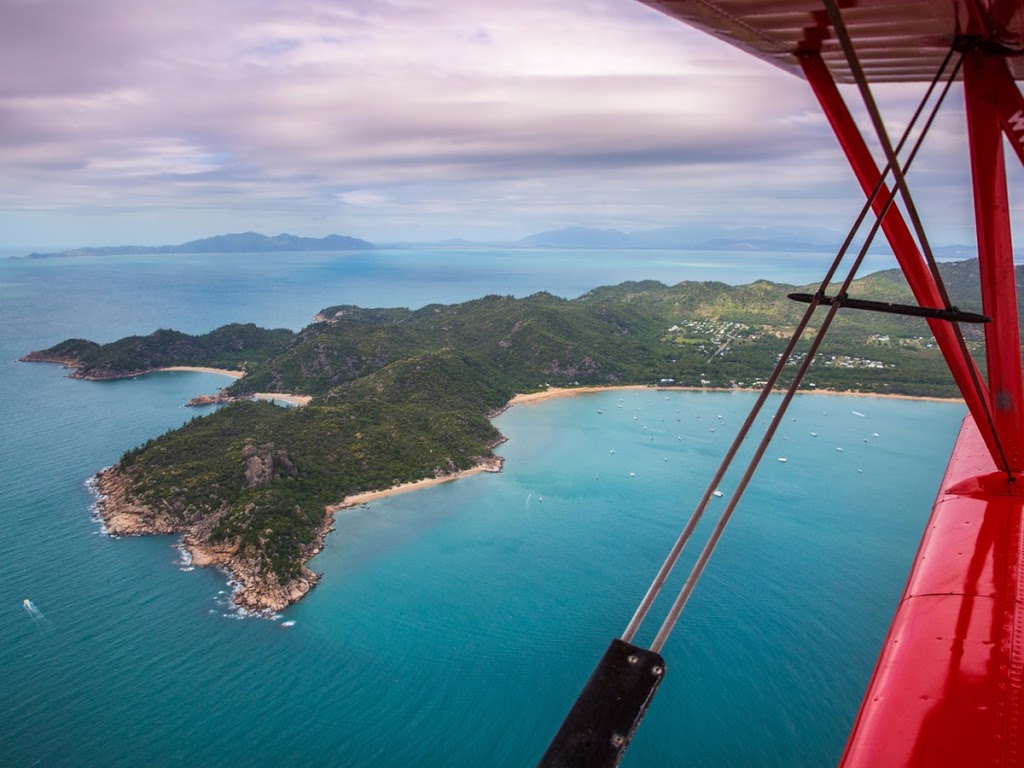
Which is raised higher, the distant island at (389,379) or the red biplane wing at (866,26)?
the red biplane wing at (866,26)

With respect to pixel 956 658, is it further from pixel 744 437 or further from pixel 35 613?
pixel 35 613

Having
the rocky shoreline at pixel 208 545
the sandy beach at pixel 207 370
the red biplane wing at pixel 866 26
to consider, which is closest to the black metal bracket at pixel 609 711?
the red biplane wing at pixel 866 26

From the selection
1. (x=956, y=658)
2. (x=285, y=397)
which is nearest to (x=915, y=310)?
(x=956, y=658)

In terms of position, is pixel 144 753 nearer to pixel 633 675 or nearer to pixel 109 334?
pixel 633 675

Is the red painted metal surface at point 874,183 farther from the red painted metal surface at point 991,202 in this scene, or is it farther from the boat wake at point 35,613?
the boat wake at point 35,613

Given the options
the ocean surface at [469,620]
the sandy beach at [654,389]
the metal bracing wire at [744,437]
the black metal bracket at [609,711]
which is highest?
the metal bracing wire at [744,437]

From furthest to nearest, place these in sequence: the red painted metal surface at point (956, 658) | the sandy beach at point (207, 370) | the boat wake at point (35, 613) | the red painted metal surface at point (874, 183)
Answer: the sandy beach at point (207, 370)
the boat wake at point (35, 613)
the red painted metal surface at point (874, 183)
the red painted metal surface at point (956, 658)

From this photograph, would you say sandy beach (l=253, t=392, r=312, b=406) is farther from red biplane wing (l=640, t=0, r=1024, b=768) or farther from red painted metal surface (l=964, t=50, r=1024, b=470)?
red painted metal surface (l=964, t=50, r=1024, b=470)

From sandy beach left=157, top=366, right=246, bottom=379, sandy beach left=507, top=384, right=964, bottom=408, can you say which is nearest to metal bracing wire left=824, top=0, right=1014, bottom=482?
sandy beach left=507, top=384, right=964, bottom=408
